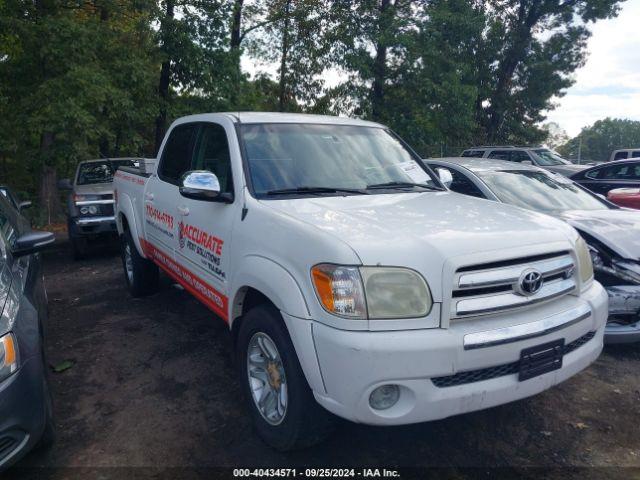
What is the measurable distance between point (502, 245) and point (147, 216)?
3669 millimetres

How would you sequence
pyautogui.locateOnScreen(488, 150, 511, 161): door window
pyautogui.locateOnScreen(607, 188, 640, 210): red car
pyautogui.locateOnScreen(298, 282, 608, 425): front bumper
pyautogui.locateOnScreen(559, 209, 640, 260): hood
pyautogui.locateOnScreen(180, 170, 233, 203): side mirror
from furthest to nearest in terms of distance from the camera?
pyautogui.locateOnScreen(488, 150, 511, 161): door window, pyautogui.locateOnScreen(607, 188, 640, 210): red car, pyautogui.locateOnScreen(559, 209, 640, 260): hood, pyautogui.locateOnScreen(180, 170, 233, 203): side mirror, pyautogui.locateOnScreen(298, 282, 608, 425): front bumper

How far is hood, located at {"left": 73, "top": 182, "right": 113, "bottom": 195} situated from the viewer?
8.52 m

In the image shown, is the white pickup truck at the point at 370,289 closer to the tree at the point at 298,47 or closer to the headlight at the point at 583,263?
the headlight at the point at 583,263

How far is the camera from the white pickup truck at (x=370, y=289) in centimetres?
231

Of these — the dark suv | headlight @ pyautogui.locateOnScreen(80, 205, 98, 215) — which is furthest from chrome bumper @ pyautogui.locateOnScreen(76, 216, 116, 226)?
the dark suv

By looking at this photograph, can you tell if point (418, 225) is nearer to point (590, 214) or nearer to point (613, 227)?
point (613, 227)

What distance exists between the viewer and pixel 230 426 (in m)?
3.18

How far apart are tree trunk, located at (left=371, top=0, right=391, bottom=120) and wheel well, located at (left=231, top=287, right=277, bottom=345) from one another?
14426 millimetres

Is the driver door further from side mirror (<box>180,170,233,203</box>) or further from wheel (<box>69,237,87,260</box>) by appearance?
wheel (<box>69,237,87,260</box>)

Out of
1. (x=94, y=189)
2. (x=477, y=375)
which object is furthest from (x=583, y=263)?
(x=94, y=189)

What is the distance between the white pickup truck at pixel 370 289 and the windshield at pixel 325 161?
13 mm

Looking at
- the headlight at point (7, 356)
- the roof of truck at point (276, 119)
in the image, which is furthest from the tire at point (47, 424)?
the roof of truck at point (276, 119)

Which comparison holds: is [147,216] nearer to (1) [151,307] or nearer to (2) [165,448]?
(1) [151,307]

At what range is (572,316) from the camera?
2695 mm
